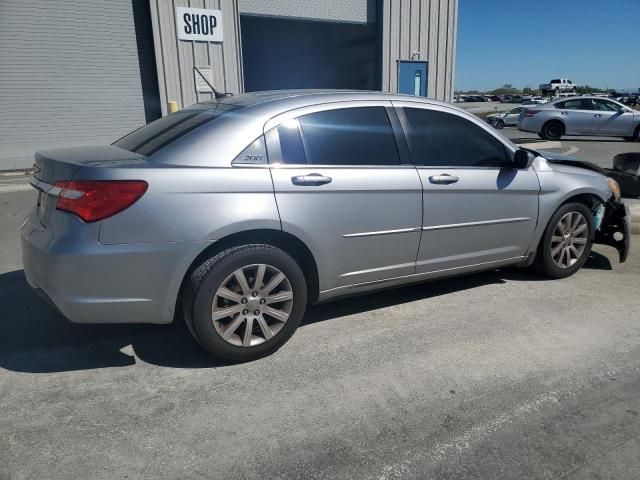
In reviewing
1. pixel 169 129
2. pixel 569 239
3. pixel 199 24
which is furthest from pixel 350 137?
pixel 199 24

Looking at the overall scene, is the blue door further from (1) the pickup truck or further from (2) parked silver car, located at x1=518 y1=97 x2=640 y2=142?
(1) the pickup truck

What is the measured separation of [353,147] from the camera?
3520mm

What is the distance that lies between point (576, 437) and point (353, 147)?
216 cm

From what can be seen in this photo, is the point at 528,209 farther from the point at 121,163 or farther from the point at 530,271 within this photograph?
the point at 121,163

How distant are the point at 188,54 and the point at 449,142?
33.7ft

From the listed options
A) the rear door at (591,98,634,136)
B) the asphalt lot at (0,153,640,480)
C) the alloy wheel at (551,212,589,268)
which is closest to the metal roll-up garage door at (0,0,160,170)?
the asphalt lot at (0,153,640,480)

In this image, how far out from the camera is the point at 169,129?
11.4ft

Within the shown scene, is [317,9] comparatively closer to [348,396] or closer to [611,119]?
[611,119]

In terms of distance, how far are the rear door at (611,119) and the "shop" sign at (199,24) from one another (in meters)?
13.1

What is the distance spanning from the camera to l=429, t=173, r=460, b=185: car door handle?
148 inches

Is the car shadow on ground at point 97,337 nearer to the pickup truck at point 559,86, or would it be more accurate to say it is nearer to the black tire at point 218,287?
the black tire at point 218,287

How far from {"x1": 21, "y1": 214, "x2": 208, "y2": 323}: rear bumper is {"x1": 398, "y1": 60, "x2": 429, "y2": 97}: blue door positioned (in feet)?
46.8

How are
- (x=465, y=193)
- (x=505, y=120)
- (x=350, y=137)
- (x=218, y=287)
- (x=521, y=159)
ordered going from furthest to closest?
(x=505, y=120), (x=521, y=159), (x=465, y=193), (x=350, y=137), (x=218, y=287)

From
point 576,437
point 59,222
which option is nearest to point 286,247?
point 59,222
